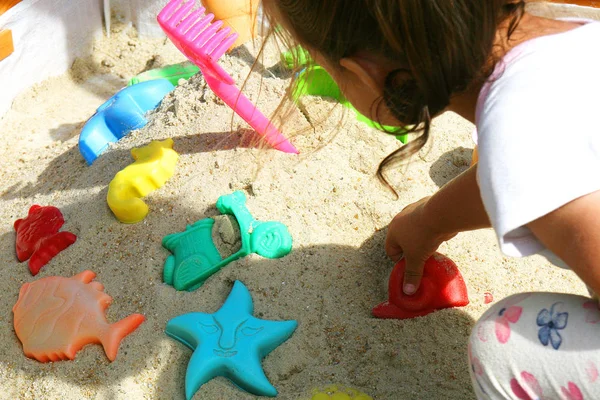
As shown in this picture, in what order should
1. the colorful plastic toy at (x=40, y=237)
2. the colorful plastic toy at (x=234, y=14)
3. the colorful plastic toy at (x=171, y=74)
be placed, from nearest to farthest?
the colorful plastic toy at (x=40, y=237)
the colorful plastic toy at (x=234, y=14)
the colorful plastic toy at (x=171, y=74)

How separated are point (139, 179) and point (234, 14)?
607 millimetres

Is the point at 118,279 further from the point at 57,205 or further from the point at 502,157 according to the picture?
the point at 502,157

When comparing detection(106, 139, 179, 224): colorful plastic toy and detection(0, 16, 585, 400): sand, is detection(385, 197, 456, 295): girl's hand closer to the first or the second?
detection(0, 16, 585, 400): sand

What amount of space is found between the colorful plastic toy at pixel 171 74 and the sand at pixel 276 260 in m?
0.21

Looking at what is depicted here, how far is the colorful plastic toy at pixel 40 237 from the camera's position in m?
1.40

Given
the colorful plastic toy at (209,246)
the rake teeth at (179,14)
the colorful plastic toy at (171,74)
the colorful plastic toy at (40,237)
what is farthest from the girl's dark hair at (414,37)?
the colorful plastic toy at (171,74)

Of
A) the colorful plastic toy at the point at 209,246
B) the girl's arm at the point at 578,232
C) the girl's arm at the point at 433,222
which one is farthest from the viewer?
the colorful plastic toy at the point at 209,246

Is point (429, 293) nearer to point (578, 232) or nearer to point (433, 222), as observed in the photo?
point (433, 222)

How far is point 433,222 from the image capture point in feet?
3.71

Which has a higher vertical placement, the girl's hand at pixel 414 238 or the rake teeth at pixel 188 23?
the rake teeth at pixel 188 23

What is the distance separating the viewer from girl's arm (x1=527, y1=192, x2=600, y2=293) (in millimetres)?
753

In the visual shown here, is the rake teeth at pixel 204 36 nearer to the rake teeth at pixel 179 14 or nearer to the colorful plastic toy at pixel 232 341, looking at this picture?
the rake teeth at pixel 179 14

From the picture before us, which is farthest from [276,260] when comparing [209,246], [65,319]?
[65,319]

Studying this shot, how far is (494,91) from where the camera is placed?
824mm
